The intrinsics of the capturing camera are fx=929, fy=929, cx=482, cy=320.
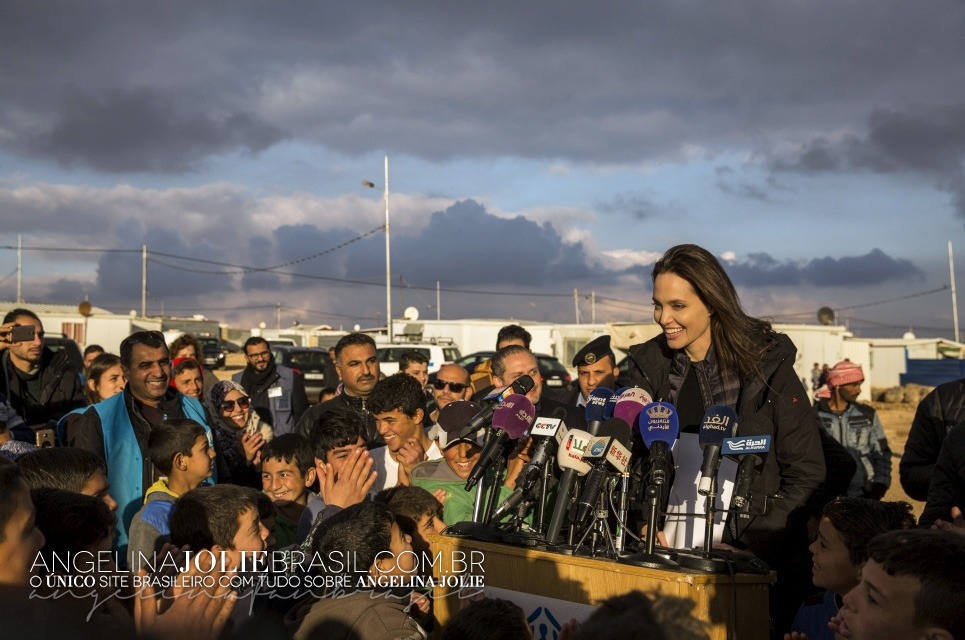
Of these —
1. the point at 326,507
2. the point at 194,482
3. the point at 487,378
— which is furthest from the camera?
the point at 487,378

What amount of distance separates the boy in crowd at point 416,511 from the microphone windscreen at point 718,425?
164 centimetres

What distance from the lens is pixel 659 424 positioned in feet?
10.0

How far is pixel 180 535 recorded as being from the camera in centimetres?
377

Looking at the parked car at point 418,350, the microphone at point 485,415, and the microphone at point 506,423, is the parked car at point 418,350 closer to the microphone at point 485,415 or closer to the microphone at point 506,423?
the microphone at point 485,415

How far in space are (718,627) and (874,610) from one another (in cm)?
43

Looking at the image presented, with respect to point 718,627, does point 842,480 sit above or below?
above

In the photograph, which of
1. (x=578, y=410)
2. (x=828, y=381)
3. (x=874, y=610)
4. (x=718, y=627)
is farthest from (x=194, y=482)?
(x=828, y=381)

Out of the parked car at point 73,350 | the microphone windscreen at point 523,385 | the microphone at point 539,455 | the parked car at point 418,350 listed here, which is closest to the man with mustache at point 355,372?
the microphone windscreen at point 523,385

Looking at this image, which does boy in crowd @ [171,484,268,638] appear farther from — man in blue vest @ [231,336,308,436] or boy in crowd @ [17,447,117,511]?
man in blue vest @ [231,336,308,436]

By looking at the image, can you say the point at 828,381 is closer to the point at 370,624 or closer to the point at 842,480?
the point at 842,480

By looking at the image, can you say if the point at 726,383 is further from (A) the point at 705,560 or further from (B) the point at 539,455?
(A) the point at 705,560

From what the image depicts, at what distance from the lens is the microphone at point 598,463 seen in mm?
2959

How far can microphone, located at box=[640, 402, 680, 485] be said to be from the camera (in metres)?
2.97

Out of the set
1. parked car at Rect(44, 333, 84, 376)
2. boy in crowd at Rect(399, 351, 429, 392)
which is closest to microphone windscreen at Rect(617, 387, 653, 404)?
boy in crowd at Rect(399, 351, 429, 392)
